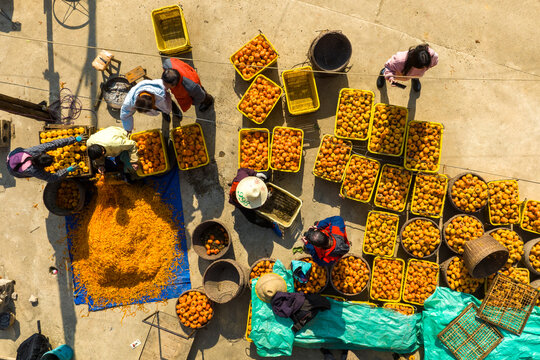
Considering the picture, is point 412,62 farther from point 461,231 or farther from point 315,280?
point 315,280

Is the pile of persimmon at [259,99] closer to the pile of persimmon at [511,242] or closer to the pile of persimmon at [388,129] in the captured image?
the pile of persimmon at [388,129]

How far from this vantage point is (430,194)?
5.43 meters

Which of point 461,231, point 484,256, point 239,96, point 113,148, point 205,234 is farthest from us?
point 239,96

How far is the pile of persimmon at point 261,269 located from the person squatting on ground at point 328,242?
32.5 inches

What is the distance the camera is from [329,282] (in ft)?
18.6


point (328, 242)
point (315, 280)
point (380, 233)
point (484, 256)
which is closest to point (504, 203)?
point (484, 256)

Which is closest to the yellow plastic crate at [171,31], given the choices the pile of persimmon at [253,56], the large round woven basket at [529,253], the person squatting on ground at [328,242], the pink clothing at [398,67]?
the pile of persimmon at [253,56]

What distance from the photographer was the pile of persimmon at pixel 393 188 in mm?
5492

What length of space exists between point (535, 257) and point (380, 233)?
266cm

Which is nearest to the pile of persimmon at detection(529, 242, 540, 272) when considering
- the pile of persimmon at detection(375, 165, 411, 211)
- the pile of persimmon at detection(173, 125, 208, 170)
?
the pile of persimmon at detection(375, 165, 411, 211)

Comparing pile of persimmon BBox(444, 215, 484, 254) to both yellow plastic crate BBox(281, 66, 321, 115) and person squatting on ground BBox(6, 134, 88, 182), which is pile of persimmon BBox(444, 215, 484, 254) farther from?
person squatting on ground BBox(6, 134, 88, 182)

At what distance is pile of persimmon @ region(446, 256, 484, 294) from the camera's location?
5.38 m

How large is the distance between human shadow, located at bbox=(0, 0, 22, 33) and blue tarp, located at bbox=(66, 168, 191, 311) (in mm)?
3895

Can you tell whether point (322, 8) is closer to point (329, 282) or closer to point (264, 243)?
point (264, 243)
